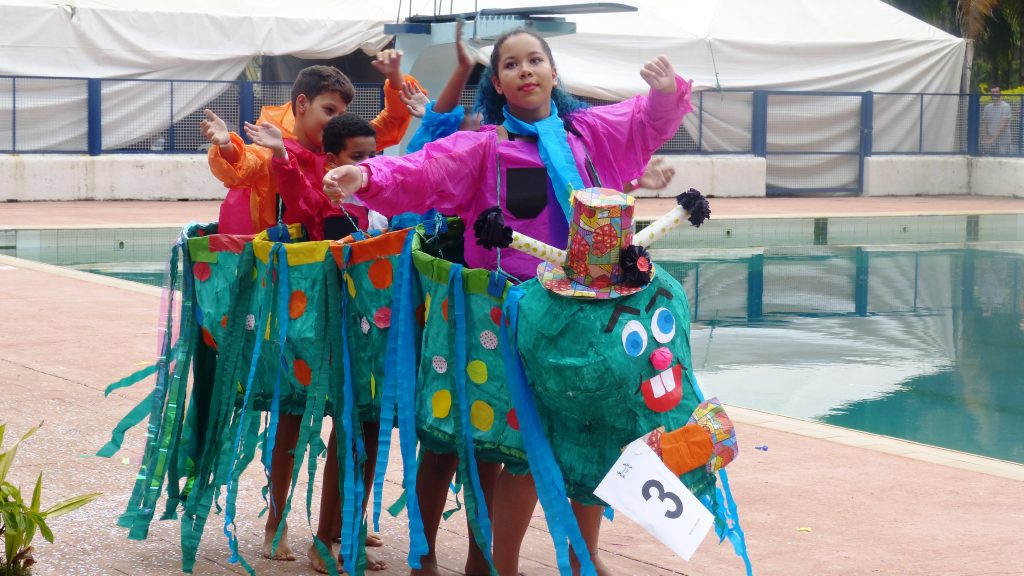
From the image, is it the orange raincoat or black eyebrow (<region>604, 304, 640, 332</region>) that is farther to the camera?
the orange raincoat

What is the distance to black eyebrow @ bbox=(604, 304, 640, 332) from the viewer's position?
10.7 ft

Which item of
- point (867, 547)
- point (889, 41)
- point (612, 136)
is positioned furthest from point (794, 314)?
point (889, 41)

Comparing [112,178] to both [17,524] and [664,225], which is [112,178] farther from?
[664,225]

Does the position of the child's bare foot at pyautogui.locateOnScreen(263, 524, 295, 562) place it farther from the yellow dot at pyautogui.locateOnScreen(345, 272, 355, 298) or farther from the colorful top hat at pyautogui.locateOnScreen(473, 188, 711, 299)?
the colorful top hat at pyautogui.locateOnScreen(473, 188, 711, 299)

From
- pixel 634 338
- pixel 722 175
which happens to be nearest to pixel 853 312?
pixel 634 338

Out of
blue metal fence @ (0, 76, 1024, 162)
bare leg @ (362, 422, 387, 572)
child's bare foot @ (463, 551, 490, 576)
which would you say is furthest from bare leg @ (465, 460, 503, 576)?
blue metal fence @ (0, 76, 1024, 162)

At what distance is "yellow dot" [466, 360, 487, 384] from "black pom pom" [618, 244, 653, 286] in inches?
18.8

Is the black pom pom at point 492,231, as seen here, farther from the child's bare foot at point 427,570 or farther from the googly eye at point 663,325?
the child's bare foot at point 427,570

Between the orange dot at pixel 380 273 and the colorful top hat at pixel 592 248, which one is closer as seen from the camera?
the colorful top hat at pixel 592 248

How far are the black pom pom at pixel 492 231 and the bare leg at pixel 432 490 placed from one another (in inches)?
33.2

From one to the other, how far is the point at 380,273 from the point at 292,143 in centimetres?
74

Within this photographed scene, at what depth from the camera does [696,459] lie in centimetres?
333

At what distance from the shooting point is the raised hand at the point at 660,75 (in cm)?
375

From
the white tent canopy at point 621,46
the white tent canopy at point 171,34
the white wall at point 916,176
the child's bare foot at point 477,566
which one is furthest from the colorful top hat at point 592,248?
the white wall at point 916,176
